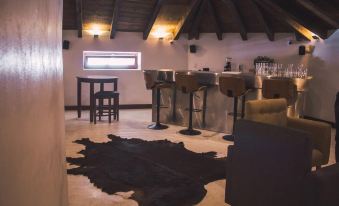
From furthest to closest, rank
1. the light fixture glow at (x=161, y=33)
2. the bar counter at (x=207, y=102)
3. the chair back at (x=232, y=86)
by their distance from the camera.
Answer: the light fixture glow at (x=161, y=33) < the bar counter at (x=207, y=102) < the chair back at (x=232, y=86)

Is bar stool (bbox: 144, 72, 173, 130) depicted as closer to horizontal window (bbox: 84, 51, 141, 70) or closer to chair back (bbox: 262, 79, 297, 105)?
chair back (bbox: 262, 79, 297, 105)

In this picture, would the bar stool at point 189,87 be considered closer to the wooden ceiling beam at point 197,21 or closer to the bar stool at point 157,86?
the bar stool at point 157,86

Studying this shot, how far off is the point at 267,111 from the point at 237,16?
16.2 ft

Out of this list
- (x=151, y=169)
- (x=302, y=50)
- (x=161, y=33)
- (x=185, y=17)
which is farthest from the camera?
(x=161, y=33)

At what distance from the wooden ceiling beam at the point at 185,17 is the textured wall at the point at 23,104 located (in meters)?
7.17

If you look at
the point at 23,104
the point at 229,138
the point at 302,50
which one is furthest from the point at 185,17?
the point at 23,104

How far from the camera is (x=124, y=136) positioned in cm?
587

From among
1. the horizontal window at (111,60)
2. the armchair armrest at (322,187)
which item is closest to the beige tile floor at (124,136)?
the armchair armrest at (322,187)

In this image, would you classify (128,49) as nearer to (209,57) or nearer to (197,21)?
(197,21)

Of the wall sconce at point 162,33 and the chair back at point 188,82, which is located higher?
the wall sconce at point 162,33

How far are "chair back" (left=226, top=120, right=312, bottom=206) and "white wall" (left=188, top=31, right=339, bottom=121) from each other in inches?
184

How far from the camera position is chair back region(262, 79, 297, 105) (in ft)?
16.5

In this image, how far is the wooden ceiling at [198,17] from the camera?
7.04m

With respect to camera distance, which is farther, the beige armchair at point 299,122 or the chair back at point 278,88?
the chair back at point 278,88
